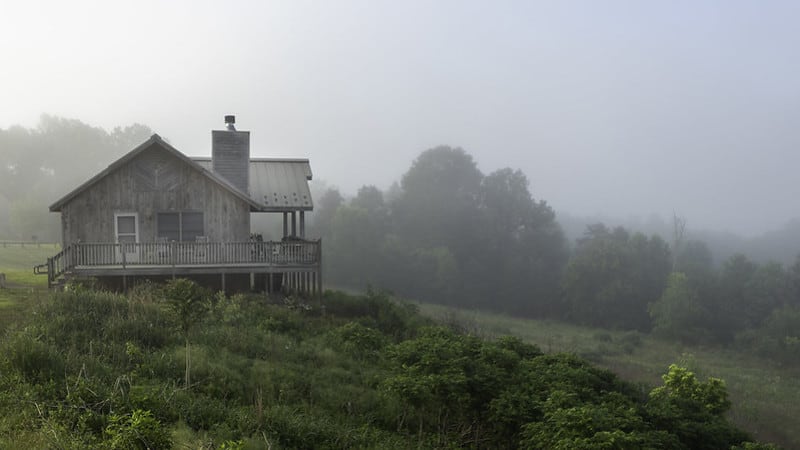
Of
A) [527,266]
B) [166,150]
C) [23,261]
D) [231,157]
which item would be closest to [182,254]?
[166,150]

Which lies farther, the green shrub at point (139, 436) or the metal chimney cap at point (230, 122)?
the metal chimney cap at point (230, 122)

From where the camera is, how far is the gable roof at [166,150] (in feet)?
73.3

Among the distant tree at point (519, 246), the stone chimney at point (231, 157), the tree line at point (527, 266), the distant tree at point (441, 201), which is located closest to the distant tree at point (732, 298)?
the tree line at point (527, 266)

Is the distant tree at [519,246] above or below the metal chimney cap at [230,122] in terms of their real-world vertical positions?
below

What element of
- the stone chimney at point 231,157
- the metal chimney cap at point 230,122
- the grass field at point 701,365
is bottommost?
the grass field at point 701,365

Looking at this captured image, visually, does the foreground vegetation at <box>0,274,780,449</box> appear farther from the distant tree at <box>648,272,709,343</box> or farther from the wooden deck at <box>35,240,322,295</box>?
the distant tree at <box>648,272,709,343</box>

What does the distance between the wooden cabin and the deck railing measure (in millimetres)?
34

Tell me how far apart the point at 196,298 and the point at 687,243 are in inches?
2852

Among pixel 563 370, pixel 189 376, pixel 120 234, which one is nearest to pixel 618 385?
pixel 563 370

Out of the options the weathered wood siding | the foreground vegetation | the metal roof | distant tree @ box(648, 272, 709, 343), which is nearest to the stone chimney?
the metal roof

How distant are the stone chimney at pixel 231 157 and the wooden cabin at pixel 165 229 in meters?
1.33

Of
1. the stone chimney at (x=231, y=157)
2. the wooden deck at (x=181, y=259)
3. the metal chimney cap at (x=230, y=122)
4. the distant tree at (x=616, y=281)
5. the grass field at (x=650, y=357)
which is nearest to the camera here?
the wooden deck at (x=181, y=259)

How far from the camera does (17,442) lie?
7.21 metres

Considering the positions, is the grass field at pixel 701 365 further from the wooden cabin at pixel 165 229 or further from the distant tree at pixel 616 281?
the wooden cabin at pixel 165 229
